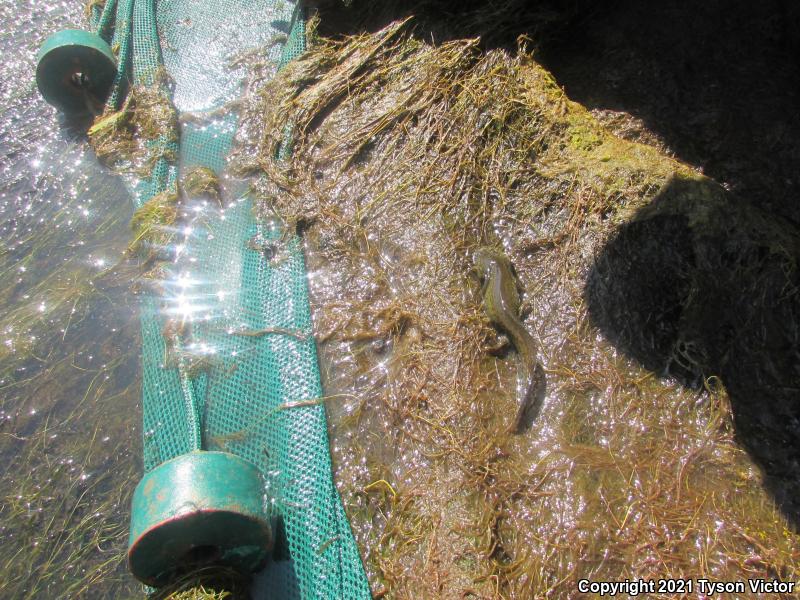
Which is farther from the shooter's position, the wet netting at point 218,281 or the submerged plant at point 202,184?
the submerged plant at point 202,184

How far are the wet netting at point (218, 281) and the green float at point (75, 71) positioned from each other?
193 millimetres

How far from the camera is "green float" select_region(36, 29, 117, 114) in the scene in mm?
5004

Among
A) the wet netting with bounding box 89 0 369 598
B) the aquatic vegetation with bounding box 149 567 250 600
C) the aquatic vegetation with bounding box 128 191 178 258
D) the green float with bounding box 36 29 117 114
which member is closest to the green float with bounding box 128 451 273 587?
the aquatic vegetation with bounding box 149 567 250 600

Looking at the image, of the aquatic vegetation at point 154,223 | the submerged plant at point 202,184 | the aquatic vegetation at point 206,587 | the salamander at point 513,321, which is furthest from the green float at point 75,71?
the aquatic vegetation at point 206,587

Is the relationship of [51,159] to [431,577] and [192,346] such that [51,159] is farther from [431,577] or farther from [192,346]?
[431,577]

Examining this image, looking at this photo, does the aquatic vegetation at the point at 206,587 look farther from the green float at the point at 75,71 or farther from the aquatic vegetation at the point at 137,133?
the green float at the point at 75,71

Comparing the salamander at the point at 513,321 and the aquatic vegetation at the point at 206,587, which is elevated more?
the salamander at the point at 513,321

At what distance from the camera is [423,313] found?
392 cm

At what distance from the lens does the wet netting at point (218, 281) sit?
3287mm

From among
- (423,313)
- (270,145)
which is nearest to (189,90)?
(270,145)

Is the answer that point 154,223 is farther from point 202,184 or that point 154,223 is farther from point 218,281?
point 218,281

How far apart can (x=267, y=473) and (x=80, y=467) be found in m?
1.16

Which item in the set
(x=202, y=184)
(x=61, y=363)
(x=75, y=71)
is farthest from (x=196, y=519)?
(x=75, y=71)

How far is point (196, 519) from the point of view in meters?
2.69
